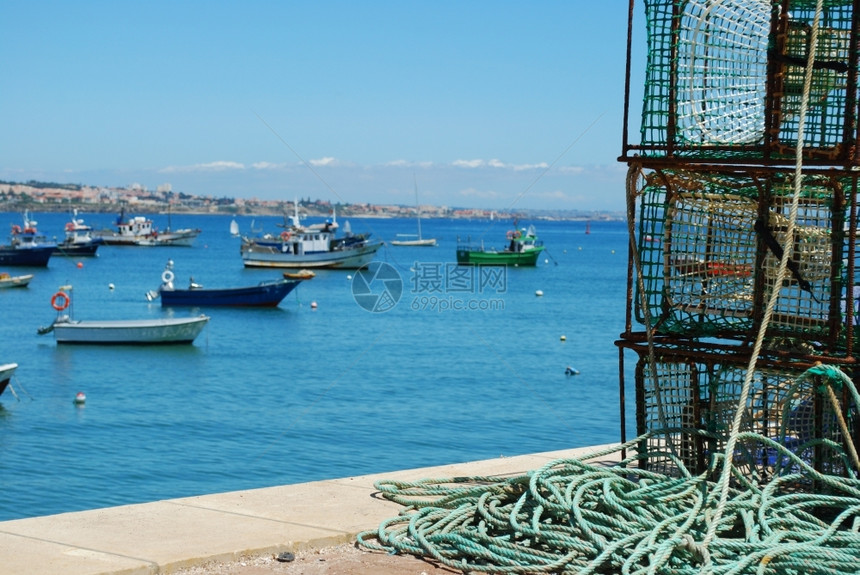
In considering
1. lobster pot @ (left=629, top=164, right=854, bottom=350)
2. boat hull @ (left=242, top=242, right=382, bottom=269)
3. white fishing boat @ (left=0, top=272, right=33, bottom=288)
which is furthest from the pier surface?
boat hull @ (left=242, top=242, right=382, bottom=269)

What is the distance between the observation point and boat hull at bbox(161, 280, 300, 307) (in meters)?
43.0

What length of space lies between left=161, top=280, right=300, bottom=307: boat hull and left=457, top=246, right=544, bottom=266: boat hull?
23.6m

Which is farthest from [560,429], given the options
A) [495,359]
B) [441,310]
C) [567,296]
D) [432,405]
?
[567,296]

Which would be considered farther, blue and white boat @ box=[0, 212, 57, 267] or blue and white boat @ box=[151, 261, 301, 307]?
blue and white boat @ box=[0, 212, 57, 267]

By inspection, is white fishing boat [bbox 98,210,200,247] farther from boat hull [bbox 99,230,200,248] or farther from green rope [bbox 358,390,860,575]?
green rope [bbox 358,390,860,575]

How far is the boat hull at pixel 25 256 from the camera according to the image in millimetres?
67438

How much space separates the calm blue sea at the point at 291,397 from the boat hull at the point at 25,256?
18.3 metres

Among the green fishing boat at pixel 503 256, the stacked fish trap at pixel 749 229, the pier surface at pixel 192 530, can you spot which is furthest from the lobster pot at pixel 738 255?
the green fishing boat at pixel 503 256

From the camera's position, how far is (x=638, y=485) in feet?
17.8

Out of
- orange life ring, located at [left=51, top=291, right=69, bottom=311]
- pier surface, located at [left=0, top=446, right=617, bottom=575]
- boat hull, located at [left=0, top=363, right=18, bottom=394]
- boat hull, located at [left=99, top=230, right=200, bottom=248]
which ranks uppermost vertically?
pier surface, located at [left=0, top=446, right=617, bottom=575]

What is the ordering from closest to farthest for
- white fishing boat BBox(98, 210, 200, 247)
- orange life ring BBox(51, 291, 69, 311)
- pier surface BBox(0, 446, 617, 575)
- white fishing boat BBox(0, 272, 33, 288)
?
pier surface BBox(0, 446, 617, 575)
orange life ring BBox(51, 291, 69, 311)
white fishing boat BBox(0, 272, 33, 288)
white fishing boat BBox(98, 210, 200, 247)

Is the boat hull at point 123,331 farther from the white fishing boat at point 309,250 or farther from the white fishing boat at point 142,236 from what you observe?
the white fishing boat at point 142,236

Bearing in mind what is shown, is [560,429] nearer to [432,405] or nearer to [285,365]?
[432,405]

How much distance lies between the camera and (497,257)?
73125 millimetres
